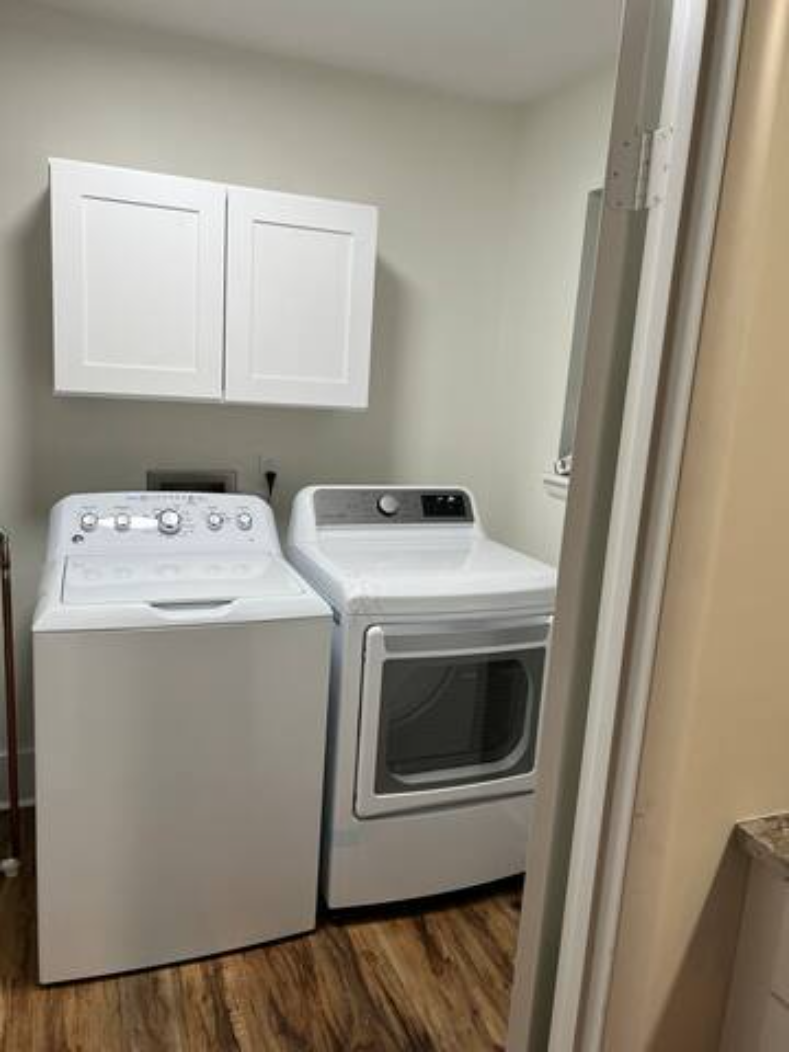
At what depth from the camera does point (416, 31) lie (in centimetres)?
219

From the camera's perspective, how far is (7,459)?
7.73ft

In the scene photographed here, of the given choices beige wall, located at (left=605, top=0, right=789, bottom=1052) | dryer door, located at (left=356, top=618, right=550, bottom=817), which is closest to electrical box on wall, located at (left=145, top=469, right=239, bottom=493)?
dryer door, located at (left=356, top=618, right=550, bottom=817)

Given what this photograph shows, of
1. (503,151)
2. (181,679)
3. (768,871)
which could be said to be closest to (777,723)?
(768,871)

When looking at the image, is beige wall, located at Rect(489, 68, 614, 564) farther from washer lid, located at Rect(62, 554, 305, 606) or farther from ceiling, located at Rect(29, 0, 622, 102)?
washer lid, located at Rect(62, 554, 305, 606)

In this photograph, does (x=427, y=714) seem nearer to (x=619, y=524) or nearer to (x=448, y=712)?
(x=448, y=712)

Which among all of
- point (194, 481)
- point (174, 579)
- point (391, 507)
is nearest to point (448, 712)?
point (391, 507)

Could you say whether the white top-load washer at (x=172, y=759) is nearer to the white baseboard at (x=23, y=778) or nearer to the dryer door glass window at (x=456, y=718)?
the dryer door glass window at (x=456, y=718)

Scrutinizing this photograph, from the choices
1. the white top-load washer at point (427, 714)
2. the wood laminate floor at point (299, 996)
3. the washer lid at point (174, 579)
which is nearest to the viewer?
the wood laminate floor at point (299, 996)

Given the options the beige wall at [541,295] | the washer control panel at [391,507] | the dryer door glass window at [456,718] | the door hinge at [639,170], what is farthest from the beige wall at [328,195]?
the door hinge at [639,170]

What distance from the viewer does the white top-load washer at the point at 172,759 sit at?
1.73m

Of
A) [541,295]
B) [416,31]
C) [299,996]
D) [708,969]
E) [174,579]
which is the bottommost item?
[299,996]

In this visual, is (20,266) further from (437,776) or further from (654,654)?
(654,654)

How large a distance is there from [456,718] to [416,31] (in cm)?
188

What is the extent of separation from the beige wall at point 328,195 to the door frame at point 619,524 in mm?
1700
